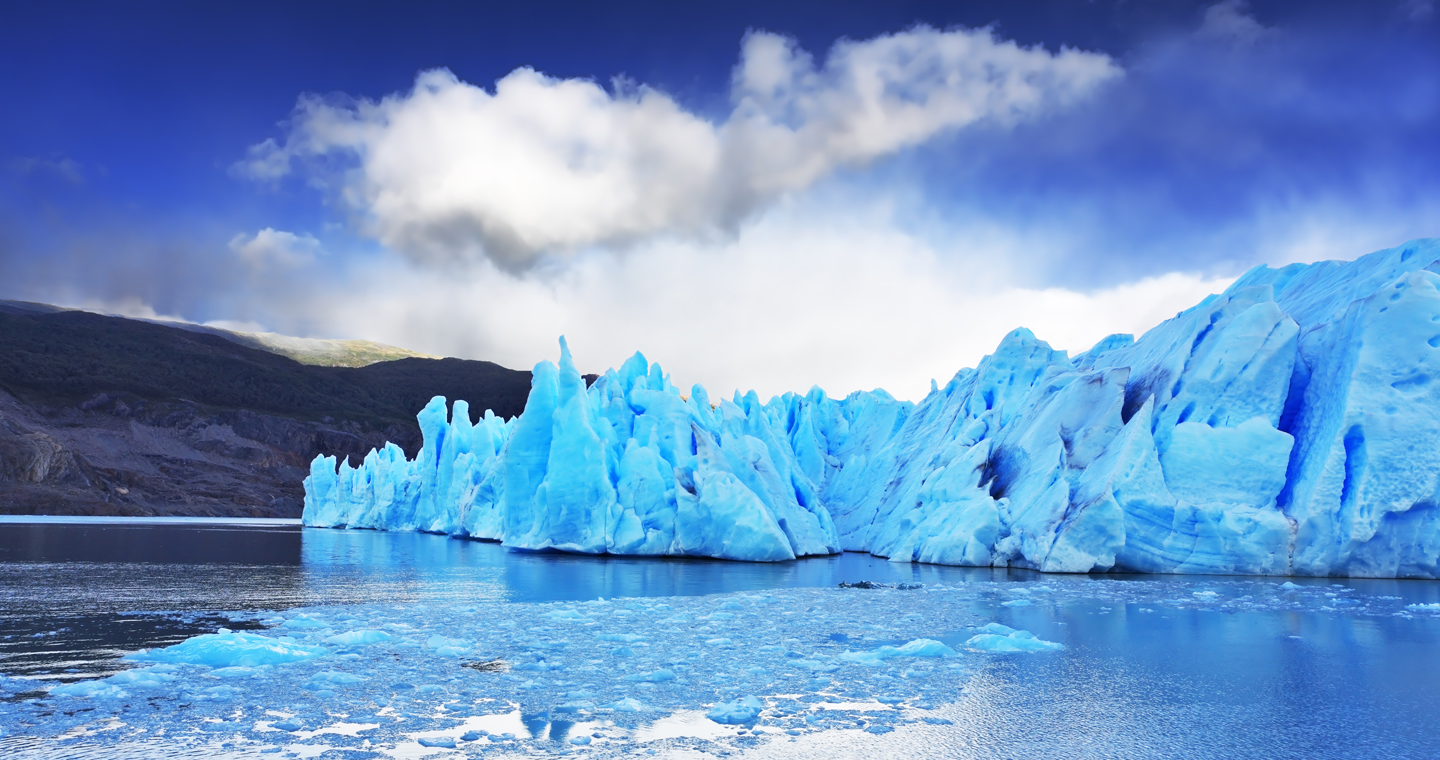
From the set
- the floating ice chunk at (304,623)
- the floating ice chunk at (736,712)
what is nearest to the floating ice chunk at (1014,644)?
the floating ice chunk at (736,712)

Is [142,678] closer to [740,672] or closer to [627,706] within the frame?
[627,706]

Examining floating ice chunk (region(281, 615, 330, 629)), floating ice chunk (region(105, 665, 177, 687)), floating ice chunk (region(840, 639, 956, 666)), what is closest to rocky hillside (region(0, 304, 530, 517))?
floating ice chunk (region(281, 615, 330, 629))

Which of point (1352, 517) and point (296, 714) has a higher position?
point (1352, 517)

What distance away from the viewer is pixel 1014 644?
10.0 metres

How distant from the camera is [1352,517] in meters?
18.5

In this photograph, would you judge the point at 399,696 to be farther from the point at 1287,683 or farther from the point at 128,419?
the point at 128,419

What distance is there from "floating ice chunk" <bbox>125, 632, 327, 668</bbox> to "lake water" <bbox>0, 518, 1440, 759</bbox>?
0.94 ft

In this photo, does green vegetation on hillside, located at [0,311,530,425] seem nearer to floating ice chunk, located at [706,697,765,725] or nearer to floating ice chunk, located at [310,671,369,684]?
floating ice chunk, located at [310,671,369,684]

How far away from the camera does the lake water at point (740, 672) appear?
6.04m

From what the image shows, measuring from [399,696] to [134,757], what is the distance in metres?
2.16

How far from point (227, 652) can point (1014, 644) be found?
828cm

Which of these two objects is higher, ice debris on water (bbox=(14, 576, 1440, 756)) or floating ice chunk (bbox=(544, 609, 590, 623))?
ice debris on water (bbox=(14, 576, 1440, 756))

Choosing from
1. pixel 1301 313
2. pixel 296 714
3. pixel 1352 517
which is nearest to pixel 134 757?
pixel 296 714

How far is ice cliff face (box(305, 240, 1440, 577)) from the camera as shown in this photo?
19.0 meters
